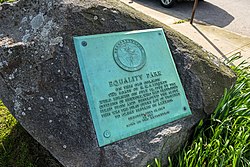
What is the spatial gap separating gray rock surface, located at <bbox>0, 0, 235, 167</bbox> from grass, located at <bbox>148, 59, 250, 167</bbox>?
0.10 metres

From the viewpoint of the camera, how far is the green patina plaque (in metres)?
1.54

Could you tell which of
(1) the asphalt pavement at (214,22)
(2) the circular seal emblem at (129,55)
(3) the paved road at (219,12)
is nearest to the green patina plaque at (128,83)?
(2) the circular seal emblem at (129,55)

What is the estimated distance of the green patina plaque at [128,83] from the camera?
1.54m

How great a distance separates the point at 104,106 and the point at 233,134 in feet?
3.16

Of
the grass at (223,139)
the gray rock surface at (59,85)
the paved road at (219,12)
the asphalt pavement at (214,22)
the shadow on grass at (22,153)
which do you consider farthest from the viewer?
the paved road at (219,12)

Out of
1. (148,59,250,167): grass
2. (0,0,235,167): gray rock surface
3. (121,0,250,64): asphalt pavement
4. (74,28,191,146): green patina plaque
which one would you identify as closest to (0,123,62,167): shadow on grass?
(0,0,235,167): gray rock surface

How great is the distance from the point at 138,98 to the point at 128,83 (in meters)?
0.12

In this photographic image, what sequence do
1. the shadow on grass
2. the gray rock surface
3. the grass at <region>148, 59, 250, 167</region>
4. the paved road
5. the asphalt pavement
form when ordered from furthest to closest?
the paved road < the asphalt pavement < the shadow on grass < the grass at <region>148, 59, 250, 167</region> < the gray rock surface

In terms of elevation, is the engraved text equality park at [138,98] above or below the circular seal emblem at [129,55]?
below

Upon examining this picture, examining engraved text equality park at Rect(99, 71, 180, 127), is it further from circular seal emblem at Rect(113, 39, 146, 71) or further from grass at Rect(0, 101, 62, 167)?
grass at Rect(0, 101, 62, 167)

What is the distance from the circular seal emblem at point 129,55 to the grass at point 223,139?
0.62 meters

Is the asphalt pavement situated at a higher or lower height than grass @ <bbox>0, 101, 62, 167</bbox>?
higher

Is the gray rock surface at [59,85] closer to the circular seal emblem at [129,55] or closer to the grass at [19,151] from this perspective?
the circular seal emblem at [129,55]

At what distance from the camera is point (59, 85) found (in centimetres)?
152
